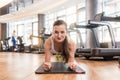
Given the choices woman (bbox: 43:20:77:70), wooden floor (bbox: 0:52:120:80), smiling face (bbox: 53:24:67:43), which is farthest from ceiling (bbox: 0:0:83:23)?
smiling face (bbox: 53:24:67:43)

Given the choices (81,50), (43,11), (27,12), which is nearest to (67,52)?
(81,50)

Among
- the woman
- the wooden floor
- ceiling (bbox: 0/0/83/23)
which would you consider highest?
ceiling (bbox: 0/0/83/23)

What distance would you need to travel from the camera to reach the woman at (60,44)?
7.15ft

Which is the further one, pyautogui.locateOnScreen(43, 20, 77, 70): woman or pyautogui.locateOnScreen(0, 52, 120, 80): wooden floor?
pyautogui.locateOnScreen(43, 20, 77, 70): woman

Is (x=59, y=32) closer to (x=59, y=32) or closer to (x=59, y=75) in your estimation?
(x=59, y=32)

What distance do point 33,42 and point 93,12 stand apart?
829 cm

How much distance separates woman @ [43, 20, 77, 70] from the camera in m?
2.18

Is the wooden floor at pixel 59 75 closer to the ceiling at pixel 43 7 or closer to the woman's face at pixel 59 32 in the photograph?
the woman's face at pixel 59 32

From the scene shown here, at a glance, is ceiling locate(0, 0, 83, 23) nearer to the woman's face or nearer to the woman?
the woman

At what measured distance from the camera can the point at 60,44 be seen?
241 centimetres

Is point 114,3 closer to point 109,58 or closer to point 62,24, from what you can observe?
point 109,58

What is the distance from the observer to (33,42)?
15.5 m

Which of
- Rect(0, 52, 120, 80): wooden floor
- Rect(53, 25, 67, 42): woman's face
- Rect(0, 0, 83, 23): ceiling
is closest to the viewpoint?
Rect(0, 52, 120, 80): wooden floor

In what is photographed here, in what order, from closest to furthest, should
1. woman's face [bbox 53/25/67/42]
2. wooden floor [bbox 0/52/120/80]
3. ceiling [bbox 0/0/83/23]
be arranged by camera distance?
wooden floor [bbox 0/52/120/80] → woman's face [bbox 53/25/67/42] → ceiling [bbox 0/0/83/23]
